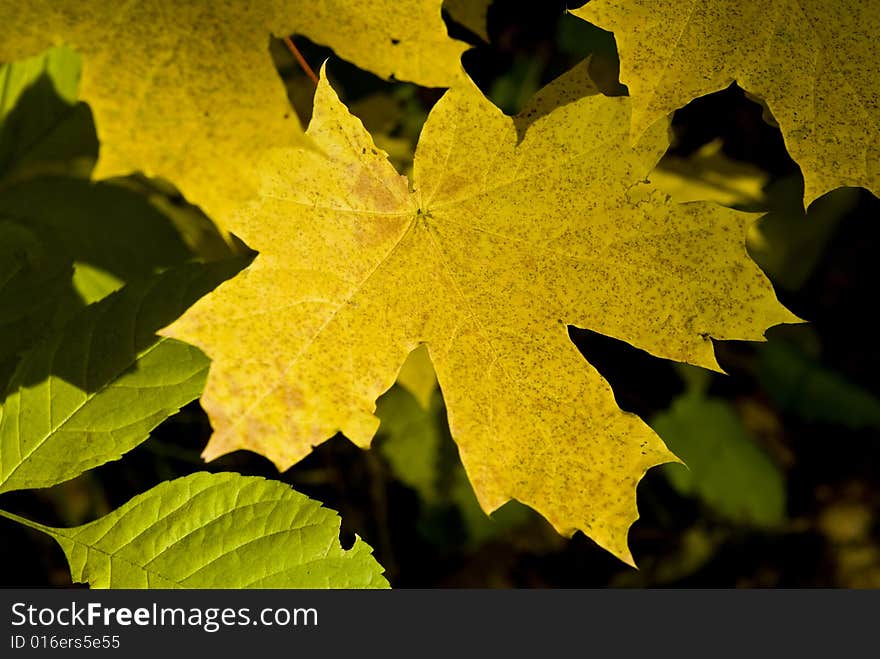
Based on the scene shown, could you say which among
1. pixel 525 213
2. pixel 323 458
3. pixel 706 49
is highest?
pixel 706 49

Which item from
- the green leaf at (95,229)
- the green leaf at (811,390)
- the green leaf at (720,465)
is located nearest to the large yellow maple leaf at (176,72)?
the green leaf at (95,229)

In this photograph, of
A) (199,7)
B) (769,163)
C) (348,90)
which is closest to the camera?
(199,7)

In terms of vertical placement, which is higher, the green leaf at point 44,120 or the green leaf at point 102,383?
the green leaf at point 44,120

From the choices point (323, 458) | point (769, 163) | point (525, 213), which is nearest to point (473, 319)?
point (525, 213)

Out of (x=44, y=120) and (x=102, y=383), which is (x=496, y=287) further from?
(x=44, y=120)

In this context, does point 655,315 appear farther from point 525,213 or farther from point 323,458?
point 323,458

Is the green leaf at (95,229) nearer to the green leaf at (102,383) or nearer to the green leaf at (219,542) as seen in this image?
the green leaf at (102,383)

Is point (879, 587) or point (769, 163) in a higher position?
point (769, 163)
